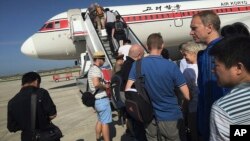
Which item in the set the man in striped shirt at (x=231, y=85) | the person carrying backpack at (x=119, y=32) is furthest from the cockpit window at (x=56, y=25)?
the man in striped shirt at (x=231, y=85)

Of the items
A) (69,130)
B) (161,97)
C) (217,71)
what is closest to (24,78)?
(161,97)

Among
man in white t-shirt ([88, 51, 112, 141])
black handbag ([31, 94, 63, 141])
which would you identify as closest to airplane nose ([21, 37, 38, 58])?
man in white t-shirt ([88, 51, 112, 141])

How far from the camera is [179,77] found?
347 cm

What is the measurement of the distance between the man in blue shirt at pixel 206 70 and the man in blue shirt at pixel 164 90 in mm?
643

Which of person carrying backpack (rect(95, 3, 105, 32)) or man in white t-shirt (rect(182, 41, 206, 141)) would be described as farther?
person carrying backpack (rect(95, 3, 105, 32))

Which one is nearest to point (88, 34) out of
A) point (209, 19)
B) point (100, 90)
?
point (100, 90)

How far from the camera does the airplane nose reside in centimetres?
1541

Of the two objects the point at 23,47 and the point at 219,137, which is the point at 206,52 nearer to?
the point at 219,137

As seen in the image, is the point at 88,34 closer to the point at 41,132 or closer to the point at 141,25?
the point at 141,25

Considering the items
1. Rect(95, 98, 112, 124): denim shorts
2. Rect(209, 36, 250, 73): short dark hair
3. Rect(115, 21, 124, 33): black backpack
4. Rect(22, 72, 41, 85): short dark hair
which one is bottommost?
Rect(95, 98, 112, 124): denim shorts

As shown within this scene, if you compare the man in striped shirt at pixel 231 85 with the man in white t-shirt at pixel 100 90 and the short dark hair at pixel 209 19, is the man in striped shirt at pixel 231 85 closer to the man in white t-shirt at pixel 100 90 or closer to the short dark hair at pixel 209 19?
the short dark hair at pixel 209 19

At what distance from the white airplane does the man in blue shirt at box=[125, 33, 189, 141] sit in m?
11.1

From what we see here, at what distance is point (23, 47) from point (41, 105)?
13.0 meters

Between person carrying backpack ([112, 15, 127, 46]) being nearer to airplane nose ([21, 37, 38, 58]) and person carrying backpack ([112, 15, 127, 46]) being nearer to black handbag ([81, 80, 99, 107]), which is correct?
black handbag ([81, 80, 99, 107])
